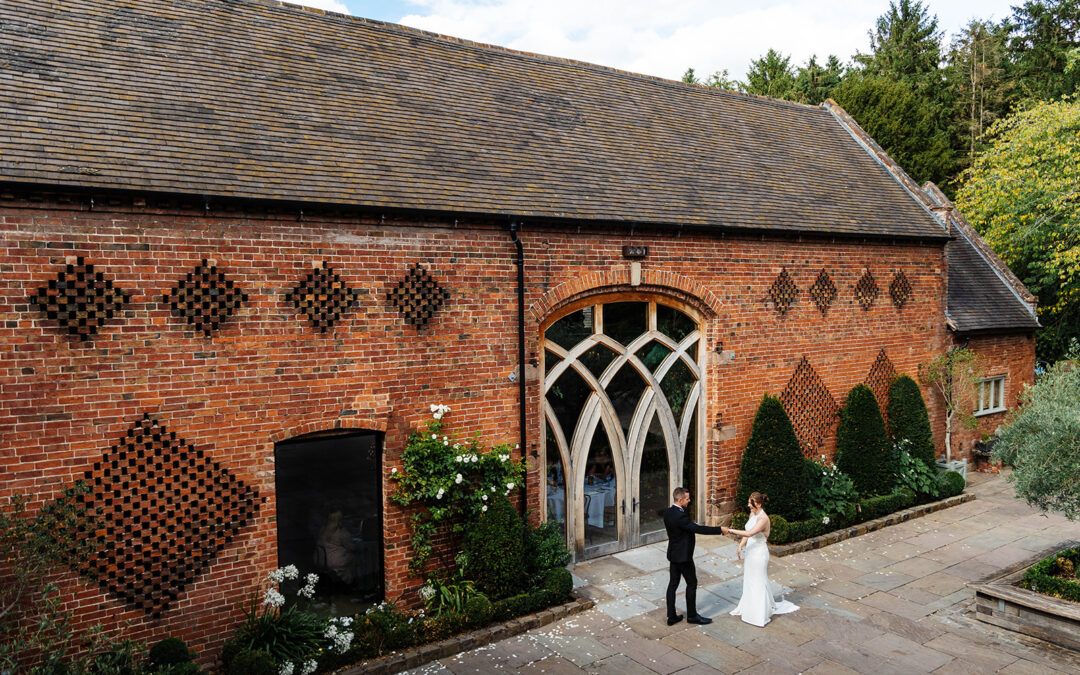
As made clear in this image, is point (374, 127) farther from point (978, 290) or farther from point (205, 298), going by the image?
point (978, 290)

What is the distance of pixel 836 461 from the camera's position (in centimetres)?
1240

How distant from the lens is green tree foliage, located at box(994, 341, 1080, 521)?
7.89 m

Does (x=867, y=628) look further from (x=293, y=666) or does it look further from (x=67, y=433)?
(x=67, y=433)

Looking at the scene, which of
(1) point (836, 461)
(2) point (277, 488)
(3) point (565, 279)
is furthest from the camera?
(1) point (836, 461)

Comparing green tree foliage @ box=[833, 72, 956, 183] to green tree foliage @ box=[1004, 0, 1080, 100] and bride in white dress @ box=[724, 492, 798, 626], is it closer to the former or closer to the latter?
green tree foliage @ box=[1004, 0, 1080, 100]

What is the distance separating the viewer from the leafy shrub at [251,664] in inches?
252

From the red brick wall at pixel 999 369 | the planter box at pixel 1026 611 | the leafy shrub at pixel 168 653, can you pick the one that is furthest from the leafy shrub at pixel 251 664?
the red brick wall at pixel 999 369

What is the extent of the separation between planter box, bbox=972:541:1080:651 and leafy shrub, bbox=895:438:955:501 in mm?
4365

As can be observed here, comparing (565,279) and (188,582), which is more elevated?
(565,279)

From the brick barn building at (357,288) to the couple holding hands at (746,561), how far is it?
2.15 meters

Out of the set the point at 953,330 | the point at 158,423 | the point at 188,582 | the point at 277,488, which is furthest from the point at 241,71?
the point at 953,330

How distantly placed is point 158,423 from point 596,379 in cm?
586

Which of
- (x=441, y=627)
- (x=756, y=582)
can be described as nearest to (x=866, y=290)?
(x=756, y=582)

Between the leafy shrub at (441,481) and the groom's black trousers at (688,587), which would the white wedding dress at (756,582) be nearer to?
the groom's black trousers at (688,587)
